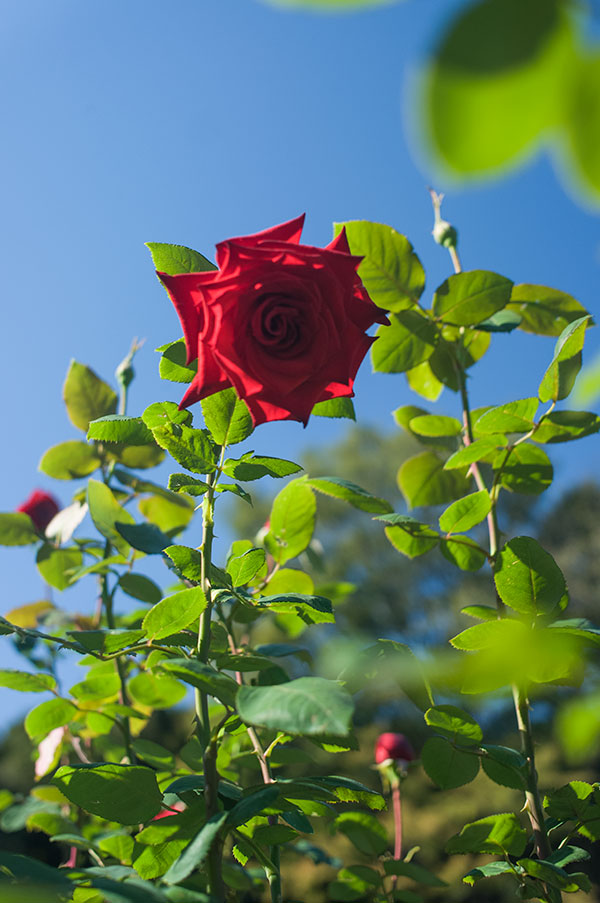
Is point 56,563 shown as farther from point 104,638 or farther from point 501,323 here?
point 501,323

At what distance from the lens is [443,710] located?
0.70 metres

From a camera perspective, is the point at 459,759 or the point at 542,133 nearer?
the point at 542,133

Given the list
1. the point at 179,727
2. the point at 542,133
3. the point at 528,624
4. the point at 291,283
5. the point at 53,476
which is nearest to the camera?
the point at 542,133

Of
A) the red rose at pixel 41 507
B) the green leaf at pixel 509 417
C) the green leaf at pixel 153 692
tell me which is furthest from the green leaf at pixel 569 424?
the red rose at pixel 41 507

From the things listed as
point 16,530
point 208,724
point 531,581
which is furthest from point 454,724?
point 16,530

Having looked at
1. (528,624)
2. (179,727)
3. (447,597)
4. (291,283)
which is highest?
(291,283)

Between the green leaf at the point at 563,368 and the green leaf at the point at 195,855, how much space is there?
1.69ft

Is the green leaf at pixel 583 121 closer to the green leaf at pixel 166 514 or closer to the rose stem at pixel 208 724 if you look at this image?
the rose stem at pixel 208 724

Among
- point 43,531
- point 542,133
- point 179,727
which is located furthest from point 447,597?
point 542,133

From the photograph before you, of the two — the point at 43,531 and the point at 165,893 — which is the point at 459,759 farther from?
the point at 43,531

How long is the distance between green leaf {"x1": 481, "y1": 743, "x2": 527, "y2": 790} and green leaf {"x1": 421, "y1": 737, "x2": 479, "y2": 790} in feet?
0.05

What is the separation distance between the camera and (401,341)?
849 mm

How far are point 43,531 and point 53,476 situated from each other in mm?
150

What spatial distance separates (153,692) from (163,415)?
0.52 m
